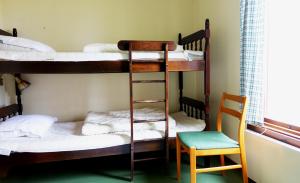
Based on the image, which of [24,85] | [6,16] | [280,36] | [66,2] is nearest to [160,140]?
[280,36]

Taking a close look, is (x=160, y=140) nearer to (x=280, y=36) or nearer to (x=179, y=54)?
(x=179, y=54)

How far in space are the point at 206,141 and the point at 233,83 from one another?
34.9 inches

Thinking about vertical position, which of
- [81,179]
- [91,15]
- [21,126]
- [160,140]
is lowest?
[81,179]

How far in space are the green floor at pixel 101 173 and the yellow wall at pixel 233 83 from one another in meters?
0.36

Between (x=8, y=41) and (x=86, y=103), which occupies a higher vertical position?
(x=8, y=41)

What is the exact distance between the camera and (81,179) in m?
2.39

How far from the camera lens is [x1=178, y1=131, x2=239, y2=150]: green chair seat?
1.94m

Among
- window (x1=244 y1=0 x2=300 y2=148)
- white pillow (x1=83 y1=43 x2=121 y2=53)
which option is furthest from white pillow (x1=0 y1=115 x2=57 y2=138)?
window (x1=244 y1=0 x2=300 y2=148)

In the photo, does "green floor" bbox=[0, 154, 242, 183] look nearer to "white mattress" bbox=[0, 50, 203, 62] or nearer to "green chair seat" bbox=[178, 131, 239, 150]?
"green chair seat" bbox=[178, 131, 239, 150]

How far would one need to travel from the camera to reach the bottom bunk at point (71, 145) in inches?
81.0

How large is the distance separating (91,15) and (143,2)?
0.82 metres

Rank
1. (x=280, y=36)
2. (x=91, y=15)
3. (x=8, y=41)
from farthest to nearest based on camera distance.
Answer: (x=91, y=15)
(x=8, y=41)
(x=280, y=36)

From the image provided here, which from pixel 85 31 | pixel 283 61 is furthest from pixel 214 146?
pixel 85 31

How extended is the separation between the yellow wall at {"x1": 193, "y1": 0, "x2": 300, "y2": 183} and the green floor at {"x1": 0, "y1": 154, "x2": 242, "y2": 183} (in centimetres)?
36
